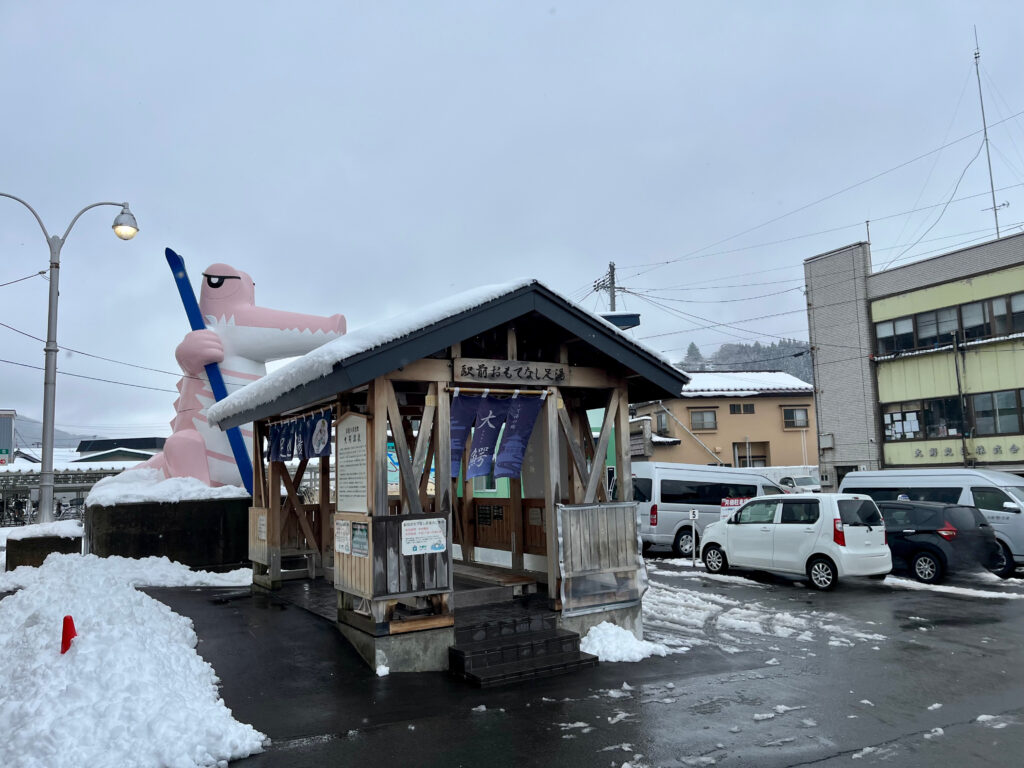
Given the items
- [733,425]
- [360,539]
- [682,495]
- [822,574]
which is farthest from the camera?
[733,425]

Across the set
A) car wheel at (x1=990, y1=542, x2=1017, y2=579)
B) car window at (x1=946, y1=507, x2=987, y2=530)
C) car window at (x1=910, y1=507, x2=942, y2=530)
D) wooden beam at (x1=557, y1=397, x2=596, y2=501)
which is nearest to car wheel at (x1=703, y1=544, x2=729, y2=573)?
car window at (x1=910, y1=507, x2=942, y2=530)

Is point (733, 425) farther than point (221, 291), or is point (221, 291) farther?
point (733, 425)

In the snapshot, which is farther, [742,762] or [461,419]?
[461,419]

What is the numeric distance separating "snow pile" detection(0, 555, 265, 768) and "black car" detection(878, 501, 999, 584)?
1272 cm

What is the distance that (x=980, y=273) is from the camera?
24.9 m

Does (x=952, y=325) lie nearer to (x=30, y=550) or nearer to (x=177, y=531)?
(x=177, y=531)

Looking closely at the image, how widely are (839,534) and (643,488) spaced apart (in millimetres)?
7322

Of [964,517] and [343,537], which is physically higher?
[343,537]

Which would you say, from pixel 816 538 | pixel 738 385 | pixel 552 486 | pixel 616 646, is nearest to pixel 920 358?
pixel 738 385

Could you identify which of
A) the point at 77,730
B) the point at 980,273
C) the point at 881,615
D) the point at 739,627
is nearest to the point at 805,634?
the point at 739,627

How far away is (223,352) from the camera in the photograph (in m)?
15.8

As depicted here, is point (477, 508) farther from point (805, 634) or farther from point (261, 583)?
point (805, 634)

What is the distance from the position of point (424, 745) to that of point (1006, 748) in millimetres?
4272

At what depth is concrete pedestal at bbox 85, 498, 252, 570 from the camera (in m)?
13.3
